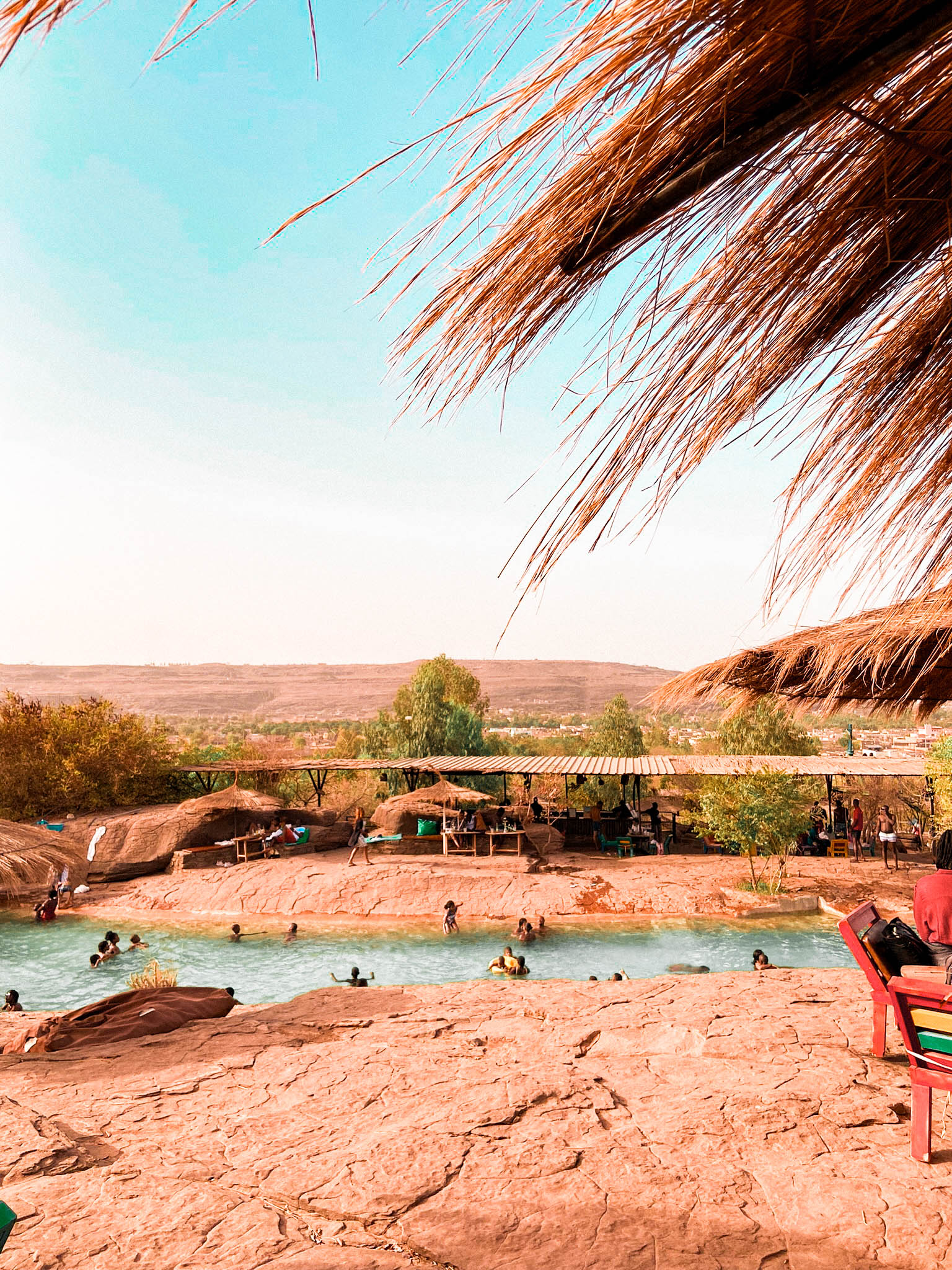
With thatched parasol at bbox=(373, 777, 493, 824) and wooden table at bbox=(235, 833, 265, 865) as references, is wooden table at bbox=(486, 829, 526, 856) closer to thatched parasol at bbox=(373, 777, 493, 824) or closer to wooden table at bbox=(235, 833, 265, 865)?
thatched parasol at bbox=(373, 777, 493, 824)

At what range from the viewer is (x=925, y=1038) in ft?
9.91

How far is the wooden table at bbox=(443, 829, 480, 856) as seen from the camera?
19938 mm

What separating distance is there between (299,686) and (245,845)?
227 feet

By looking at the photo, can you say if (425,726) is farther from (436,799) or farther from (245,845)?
(436,799)

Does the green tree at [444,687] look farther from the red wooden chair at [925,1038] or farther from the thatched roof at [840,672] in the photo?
the red wooden chair at [925,1038]

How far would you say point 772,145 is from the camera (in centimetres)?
102

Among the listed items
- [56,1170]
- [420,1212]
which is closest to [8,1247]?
[56,1170]

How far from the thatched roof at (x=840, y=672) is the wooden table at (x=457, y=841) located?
1531 cm

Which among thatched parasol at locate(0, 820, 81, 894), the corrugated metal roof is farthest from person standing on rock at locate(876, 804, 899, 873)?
thatched parasol at locate(0, 820, 81, 894)

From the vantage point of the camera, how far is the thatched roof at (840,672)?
11.8 feet

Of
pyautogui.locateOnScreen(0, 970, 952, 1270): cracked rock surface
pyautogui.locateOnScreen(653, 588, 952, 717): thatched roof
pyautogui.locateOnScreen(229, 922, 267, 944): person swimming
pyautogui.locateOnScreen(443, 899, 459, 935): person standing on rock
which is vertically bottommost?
pyautogui.locateOnScreen(229, 922, 267, 944): person swimming

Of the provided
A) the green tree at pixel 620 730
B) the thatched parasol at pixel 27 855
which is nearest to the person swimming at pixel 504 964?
the thatched parasol at pixel 27 855

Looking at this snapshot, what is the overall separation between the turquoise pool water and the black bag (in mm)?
9228

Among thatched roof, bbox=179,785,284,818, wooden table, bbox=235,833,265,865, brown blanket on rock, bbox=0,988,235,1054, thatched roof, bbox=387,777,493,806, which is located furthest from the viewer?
wooden table, bbox=235,833,265,865
